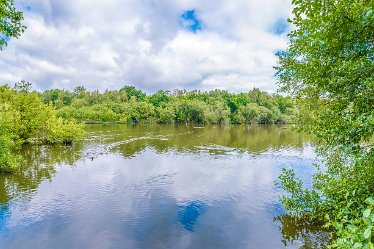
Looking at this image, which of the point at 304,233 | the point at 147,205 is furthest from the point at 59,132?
the point at 304,233

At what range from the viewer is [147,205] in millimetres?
20297

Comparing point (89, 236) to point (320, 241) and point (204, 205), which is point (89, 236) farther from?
point (320, 241)

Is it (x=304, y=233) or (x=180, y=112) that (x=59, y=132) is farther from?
(x=180, y=112)

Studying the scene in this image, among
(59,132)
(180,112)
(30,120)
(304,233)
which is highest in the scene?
(180,112)

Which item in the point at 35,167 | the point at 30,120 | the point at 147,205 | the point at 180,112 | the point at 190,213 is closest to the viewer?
the point at 190,213

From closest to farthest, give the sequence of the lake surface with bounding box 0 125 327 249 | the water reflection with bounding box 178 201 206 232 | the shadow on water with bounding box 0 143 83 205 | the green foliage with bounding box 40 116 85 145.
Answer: the lake surface with bounding box 0 125 327 249, the water reflection with bounding box 178 201 206 232, the shadow on water with bounding box 0 143 83 205, the green foliage with bounding box 40 116 85 145

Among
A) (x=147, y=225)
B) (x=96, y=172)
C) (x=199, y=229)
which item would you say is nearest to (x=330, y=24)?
(x=199, y=229)

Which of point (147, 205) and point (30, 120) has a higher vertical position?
point (30, 120)

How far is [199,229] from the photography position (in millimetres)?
16812

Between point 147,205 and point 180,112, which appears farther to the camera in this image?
point 180,112

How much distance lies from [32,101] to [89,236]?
112 feet

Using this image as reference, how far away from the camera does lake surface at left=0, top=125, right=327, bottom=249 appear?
15445 mm

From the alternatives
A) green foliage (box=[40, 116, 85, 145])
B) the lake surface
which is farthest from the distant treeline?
the lake surface

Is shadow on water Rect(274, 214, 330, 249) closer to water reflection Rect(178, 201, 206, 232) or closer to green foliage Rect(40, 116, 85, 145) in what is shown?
water reflection Rect(178, 201, 206, 232)
